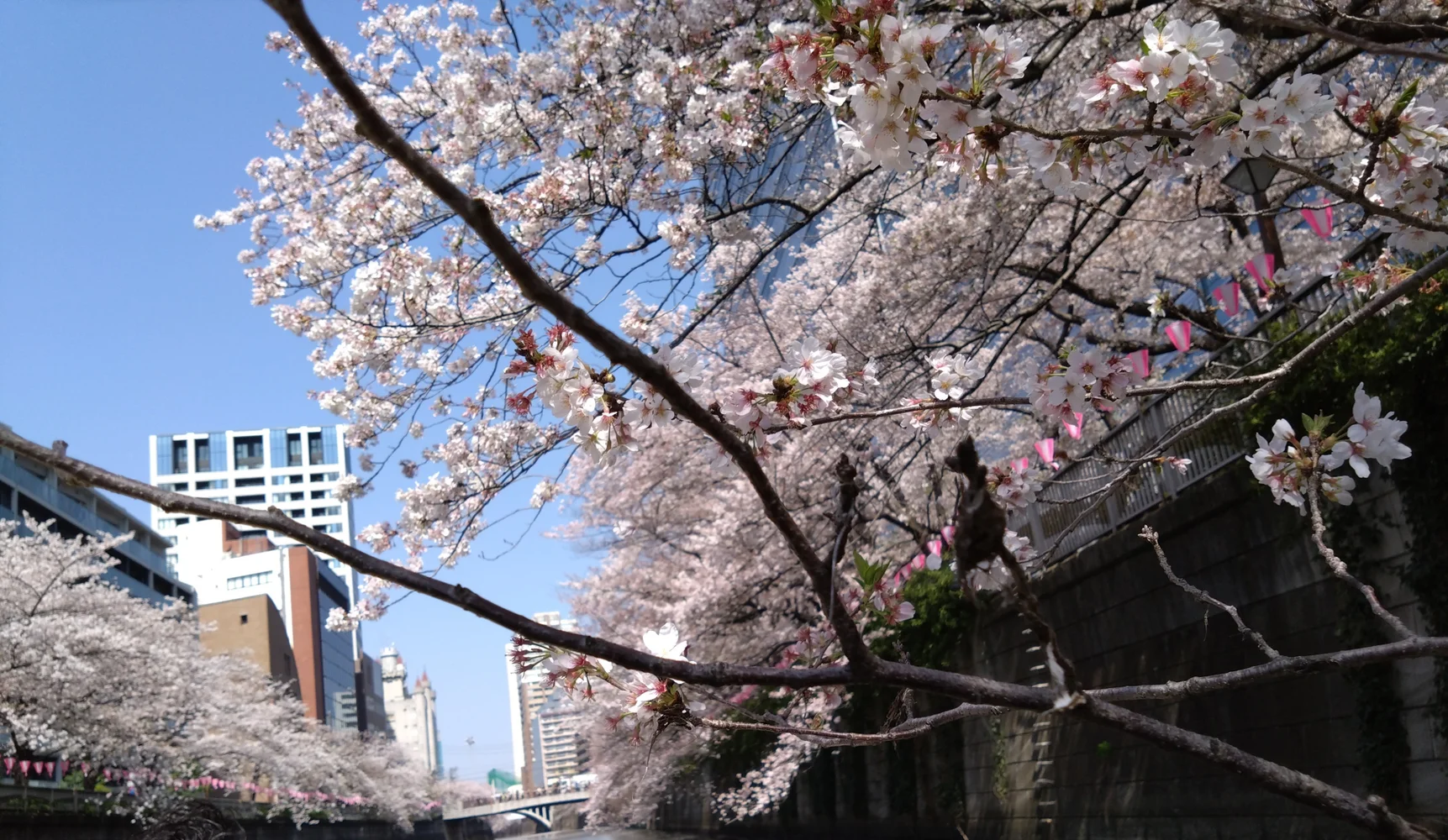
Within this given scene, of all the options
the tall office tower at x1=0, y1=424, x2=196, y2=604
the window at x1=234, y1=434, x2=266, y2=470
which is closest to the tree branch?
the tall office tower at x1=0, y1=424, x2=196, y2=604

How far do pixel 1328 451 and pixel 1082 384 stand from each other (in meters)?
0.74

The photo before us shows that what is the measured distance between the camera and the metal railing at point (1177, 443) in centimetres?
717

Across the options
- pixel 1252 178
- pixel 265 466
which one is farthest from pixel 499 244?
pixel 265 466

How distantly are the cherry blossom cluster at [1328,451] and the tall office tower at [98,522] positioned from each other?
33.5 meters

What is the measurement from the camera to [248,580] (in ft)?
222

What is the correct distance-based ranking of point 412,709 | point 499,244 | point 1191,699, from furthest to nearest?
point 412,709
point 1191,699
point 499,244

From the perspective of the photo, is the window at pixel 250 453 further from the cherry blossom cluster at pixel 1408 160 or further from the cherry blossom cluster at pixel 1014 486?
the cherry blossom cluster at pixel 1408 160

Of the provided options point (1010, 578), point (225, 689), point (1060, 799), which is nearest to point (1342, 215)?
point (1060, 799)

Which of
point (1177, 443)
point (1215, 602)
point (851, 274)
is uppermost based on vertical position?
point (851, 274)

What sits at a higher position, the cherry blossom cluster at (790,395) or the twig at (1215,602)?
the cherry blossom cluster at (790,395)

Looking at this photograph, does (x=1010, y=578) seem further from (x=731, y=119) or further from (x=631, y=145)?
(x=631, y=145)

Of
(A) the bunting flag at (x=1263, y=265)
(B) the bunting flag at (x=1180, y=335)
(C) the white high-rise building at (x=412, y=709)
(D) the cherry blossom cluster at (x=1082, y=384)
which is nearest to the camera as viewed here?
(D) the cherry blossom cluster at (x=1082, y=384)

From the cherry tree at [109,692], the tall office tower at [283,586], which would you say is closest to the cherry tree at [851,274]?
the cherry tree at [109,692]

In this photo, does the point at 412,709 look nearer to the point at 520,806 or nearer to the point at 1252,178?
the point at 520,806
